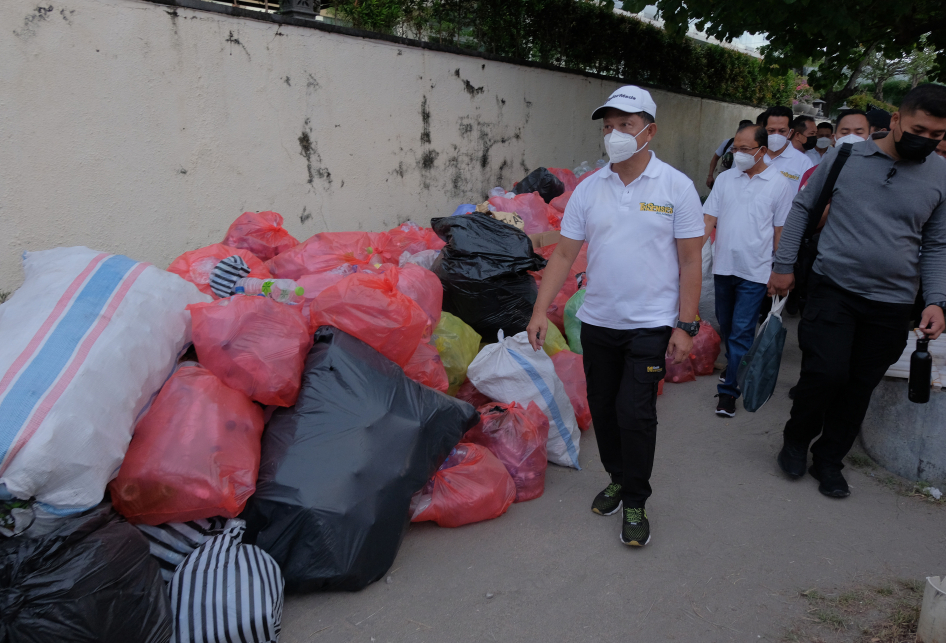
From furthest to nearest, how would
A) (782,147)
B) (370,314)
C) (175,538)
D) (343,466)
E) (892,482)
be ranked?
(782,147), (892,482), (370,314), (343,466), (175,538)

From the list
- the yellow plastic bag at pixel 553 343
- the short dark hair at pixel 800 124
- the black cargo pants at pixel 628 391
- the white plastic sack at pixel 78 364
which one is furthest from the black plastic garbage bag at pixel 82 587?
the short dark hair at pixel 800 124

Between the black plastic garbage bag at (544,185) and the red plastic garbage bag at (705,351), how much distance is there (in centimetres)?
204

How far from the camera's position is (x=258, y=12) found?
14.3 ft

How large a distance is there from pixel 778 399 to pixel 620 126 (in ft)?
8.39

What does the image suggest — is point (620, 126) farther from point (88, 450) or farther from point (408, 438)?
point (88, 450)

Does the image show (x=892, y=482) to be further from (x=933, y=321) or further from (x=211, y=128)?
(x=211, y=128)

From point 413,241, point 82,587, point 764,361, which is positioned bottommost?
point 82,587

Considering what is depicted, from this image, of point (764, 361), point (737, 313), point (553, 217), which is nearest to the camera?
point (764, 361)

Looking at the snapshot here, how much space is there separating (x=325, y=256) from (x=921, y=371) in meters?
2.92

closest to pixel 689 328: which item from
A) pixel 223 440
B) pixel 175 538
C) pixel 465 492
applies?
pixel 465 492

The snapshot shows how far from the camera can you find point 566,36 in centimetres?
775

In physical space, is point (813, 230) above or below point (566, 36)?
below

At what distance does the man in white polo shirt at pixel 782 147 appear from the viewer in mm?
4391

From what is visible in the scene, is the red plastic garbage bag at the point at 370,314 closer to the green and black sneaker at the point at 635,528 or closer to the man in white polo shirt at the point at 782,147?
the green and black sneaker at the point at 635,528
